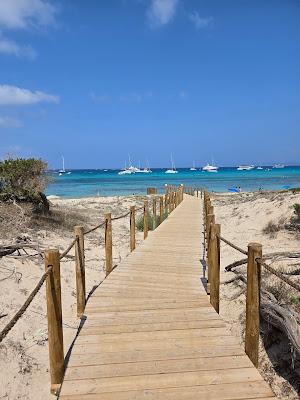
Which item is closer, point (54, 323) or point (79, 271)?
point (54, 323)

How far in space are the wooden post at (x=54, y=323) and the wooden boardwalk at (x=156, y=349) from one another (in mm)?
153

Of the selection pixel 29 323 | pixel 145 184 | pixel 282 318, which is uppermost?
pixel 282 318

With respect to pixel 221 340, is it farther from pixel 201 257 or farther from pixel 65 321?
pixel 201 257

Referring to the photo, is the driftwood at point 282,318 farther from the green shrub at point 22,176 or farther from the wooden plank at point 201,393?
the green shrub at point 22,176

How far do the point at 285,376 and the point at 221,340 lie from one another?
4.48 ft

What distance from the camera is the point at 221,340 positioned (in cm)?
471

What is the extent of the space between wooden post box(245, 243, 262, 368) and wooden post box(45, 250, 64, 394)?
2.02 metres

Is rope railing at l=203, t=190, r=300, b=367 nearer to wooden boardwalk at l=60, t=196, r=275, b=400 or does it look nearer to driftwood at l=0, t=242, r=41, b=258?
wooden boardwalk at l=60, t=196, r=275, b=400

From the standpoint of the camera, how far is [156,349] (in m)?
4.54

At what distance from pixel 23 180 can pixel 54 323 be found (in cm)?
1079

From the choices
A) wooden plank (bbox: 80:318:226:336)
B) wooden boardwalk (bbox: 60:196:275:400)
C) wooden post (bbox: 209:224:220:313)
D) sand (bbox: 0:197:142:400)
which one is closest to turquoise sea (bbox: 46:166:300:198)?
sand (bbox: 0:197:142:400)

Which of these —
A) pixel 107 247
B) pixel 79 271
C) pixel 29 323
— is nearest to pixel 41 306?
pixel 29 323

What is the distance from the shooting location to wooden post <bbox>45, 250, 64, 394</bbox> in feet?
13.3

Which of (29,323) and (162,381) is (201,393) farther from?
(29,323)
